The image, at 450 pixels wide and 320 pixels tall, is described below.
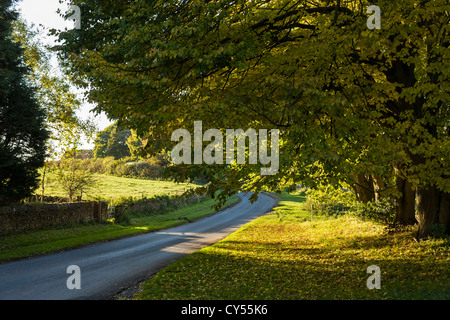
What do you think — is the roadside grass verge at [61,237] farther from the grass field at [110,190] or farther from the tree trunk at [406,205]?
the tree trunk at [406,205]

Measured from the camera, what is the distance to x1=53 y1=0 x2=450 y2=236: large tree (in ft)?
25.0

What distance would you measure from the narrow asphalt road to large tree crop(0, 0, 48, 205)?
6.04m

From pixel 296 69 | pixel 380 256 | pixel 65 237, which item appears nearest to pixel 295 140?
pixel 296 69

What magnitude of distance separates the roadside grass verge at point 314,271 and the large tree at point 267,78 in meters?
2.80

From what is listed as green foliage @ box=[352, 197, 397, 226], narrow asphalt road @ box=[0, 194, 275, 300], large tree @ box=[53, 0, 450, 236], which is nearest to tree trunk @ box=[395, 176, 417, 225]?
green foliage @ box=[352, 197, 397, 226]

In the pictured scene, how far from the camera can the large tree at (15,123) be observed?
56.0 ft

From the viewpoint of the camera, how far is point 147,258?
13586 millimetres

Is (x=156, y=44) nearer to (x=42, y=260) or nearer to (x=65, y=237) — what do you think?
(x=42, y=260)

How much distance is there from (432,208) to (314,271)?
5.25 metres

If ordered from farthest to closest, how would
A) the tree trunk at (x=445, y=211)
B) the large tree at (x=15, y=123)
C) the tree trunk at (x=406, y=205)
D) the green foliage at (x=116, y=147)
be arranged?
the green foliage at (x=116, y=147) < the large tree at (x=15, y=123) < the tree trunk at (x=406, y=205) < the tree trunk at (x=445, y=211)

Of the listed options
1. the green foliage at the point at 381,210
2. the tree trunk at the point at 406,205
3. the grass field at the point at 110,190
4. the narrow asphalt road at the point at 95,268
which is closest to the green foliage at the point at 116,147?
the grass field at the point at 110,190

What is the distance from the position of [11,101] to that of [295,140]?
1666 cm

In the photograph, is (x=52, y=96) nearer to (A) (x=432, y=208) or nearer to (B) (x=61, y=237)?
(B) (x=61, y=237)
